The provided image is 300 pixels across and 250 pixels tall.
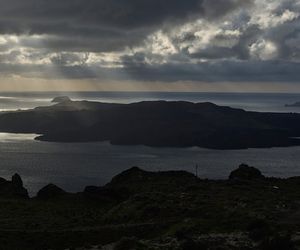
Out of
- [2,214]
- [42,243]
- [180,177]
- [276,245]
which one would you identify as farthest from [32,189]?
[276,245]

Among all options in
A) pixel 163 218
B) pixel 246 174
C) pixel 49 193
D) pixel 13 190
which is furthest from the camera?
pixel 246 174

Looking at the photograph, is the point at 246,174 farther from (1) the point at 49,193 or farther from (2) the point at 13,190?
(2) the point at 13,190

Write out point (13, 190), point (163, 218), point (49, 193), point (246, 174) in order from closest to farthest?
point (163, 218)
point (49, 193)
point (13, 190)
point (246, 174)

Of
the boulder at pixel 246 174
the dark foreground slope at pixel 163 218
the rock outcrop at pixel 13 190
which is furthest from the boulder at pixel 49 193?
the boulder at pixel 246 174

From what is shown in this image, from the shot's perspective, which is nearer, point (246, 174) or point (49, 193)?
point (49, 193)

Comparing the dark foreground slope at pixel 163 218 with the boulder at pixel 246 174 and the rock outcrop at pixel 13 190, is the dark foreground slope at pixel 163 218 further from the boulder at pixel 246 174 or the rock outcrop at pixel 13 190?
the boulder at pixel 246 174

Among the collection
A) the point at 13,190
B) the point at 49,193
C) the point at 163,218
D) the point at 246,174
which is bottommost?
the point at 13,190

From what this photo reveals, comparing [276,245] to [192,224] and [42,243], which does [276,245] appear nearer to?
[192,224]

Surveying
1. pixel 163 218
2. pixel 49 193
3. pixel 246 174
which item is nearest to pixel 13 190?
pixel 49 193

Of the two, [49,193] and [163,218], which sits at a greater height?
[163,218]
